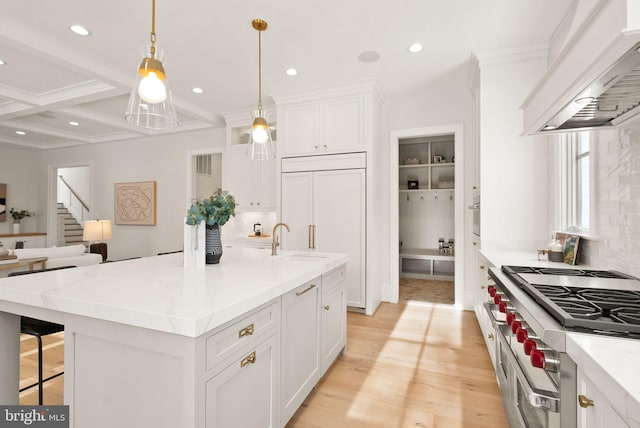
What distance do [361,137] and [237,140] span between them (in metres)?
2.26

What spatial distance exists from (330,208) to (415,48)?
6.47 ft

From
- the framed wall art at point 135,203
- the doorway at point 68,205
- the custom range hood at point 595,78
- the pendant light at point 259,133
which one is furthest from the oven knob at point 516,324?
the doorway at point 68,205

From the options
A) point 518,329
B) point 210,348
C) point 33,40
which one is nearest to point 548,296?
point 518,329

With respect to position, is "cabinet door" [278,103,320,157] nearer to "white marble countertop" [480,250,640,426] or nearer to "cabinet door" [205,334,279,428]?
"cabinet door" [205,334,279,428]

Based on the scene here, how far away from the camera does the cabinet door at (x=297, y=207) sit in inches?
161

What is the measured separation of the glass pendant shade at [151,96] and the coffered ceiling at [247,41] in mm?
960

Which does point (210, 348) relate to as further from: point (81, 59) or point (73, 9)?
point (81, 59)

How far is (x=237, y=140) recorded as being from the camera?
5074 mm

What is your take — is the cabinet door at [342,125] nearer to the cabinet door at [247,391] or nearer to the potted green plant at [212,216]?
the potted green plant at [212,216]

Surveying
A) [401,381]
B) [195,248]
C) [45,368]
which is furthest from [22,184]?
[401,381]

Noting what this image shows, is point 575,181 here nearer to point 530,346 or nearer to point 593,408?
point 530,346

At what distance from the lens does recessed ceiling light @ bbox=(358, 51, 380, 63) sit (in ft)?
10.4

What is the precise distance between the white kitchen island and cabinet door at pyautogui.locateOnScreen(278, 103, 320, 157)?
2652 mm

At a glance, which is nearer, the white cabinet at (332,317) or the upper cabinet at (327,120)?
the white cabinet at (332,317)
